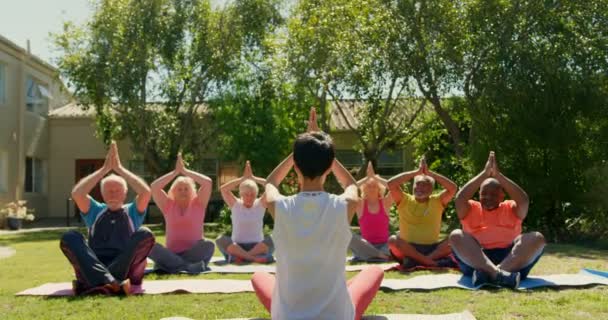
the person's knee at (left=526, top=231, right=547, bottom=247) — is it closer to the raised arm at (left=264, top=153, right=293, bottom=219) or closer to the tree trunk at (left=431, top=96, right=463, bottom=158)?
the raised arm at (left=264, top=153, right=293, bottom=219)

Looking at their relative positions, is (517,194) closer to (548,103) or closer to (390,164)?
(548,103)

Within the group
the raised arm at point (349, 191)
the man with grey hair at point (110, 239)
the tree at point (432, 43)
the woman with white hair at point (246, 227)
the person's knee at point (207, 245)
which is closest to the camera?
the raised arm at point (349, 191)

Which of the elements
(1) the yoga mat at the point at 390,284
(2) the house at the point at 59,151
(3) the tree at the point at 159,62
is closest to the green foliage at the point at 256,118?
(3) the tree at the point at 159,62

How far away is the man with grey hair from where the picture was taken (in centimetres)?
613

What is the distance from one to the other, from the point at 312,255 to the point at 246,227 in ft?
18.2

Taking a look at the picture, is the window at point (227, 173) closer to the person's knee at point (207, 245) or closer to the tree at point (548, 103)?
the tree at point (548, 103)

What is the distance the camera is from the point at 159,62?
18.6 metres

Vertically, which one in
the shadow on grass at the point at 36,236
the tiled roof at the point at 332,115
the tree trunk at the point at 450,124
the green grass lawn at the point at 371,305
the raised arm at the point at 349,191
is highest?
the tiled roof at the point at 332,115

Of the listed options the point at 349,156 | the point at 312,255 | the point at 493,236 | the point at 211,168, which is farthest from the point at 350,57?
the point at 312,255

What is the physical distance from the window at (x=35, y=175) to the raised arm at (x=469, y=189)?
63.4 feet

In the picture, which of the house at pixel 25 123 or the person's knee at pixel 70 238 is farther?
Answer: the house at pixel 25 123

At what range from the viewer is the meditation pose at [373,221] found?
8656mm

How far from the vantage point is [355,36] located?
A: 1656 cm

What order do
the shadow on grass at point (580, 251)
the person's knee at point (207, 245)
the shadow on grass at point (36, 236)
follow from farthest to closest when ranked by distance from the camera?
the shadow on grass at point (36, 236)
the shadow on grass at point (580, 251)
the person's knee at point (207, 245)
